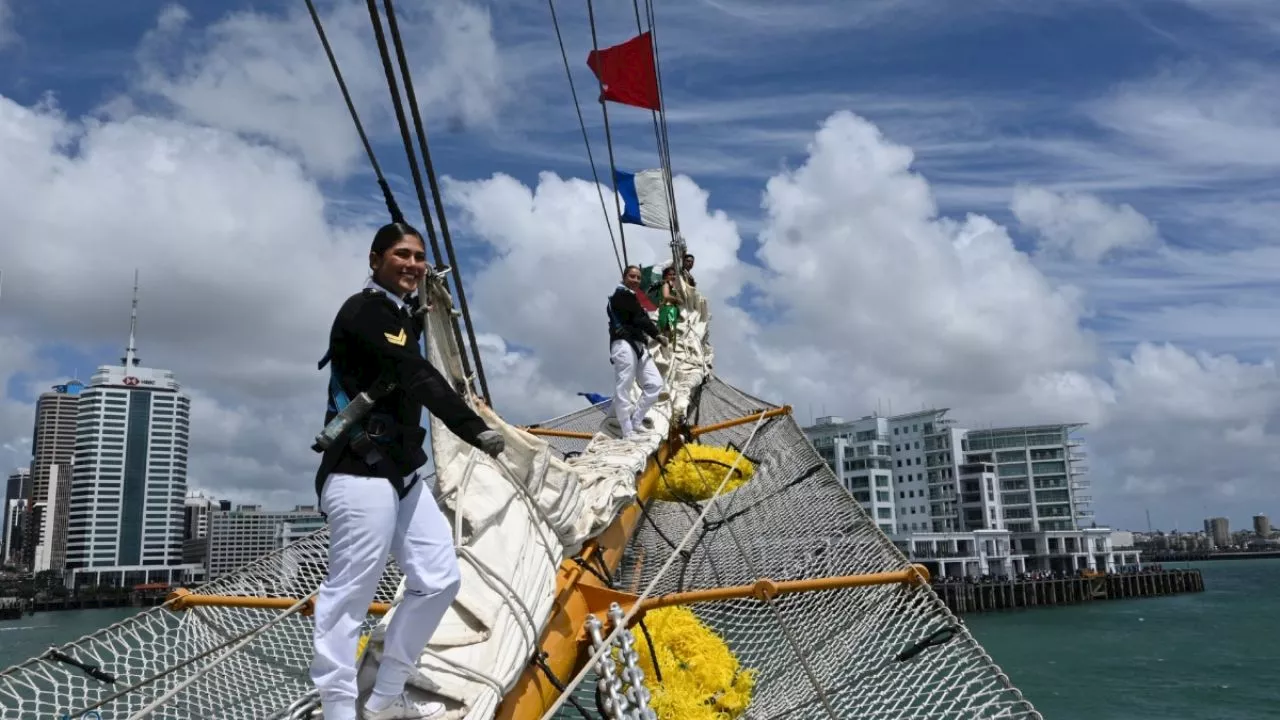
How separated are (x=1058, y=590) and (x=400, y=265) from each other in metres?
62.6

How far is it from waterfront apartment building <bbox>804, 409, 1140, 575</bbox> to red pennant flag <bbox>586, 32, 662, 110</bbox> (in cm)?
6001

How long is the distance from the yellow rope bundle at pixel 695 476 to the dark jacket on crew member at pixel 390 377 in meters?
5.61

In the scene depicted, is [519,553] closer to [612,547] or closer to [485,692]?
[485,692]

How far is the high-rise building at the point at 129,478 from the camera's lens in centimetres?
13000

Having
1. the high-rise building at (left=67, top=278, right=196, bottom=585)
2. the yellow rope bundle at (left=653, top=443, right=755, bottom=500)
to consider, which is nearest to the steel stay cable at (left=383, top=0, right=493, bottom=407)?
the yellow rope bundle at (left=653, top=443, right=755, bottom=500)

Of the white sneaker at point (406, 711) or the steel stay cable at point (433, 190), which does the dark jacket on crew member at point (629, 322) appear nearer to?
the steel stay cable at point (433, 190)

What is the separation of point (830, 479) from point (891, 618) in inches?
93.0

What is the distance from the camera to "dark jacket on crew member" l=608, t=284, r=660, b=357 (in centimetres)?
655

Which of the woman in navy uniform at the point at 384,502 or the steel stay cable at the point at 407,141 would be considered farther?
the steel stay cable at the point at 407,141

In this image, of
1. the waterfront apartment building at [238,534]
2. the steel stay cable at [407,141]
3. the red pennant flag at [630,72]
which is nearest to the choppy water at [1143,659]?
the red pennant flag at [630,72]

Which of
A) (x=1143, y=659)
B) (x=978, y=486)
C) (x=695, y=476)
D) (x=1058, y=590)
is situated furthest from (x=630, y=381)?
(x=978, y=486)

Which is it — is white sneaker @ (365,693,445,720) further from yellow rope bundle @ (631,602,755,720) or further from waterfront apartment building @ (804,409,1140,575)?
waterfront apartment building @ (804,409,1140,575)

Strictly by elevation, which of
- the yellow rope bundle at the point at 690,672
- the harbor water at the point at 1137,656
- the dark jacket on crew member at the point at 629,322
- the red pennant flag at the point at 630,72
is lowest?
the harbor water at the point at 1137,656

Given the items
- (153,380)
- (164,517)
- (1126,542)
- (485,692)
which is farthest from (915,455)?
(153,380)
